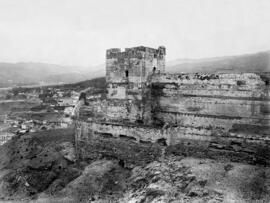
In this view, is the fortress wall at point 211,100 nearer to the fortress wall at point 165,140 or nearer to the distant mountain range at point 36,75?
the fortress wall at point 165,140

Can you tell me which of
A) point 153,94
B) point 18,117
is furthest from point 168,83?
point 18,117

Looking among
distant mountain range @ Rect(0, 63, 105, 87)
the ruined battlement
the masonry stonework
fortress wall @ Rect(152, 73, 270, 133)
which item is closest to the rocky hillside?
the masonry stonework

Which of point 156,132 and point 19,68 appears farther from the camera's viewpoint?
point 19,68

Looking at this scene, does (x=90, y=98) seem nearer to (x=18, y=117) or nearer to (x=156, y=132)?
(x=18, y=117)

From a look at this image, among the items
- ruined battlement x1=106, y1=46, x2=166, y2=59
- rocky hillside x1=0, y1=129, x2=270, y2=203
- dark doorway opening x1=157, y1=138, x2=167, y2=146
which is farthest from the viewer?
ruined battlement x1=106, y1=46, x2=166, y2=59

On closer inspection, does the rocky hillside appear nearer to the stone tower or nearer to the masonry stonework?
the masonry stonework

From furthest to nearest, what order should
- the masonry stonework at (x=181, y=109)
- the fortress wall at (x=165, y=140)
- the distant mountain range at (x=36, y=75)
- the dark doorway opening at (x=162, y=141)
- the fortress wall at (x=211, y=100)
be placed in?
the distant mountain range at (x=36, y=75)
the fortress wall at (x=211, y=100)
the dark doorway opening at (x=162, y=141)
the masonry stonework at (x=181, y=109)
the fortress wall at (x=165, y=140)

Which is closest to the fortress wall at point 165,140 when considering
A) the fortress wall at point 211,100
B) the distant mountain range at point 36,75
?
the fortress wall at point 211,100

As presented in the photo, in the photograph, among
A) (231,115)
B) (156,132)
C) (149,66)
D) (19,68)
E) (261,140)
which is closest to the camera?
(261,140)
